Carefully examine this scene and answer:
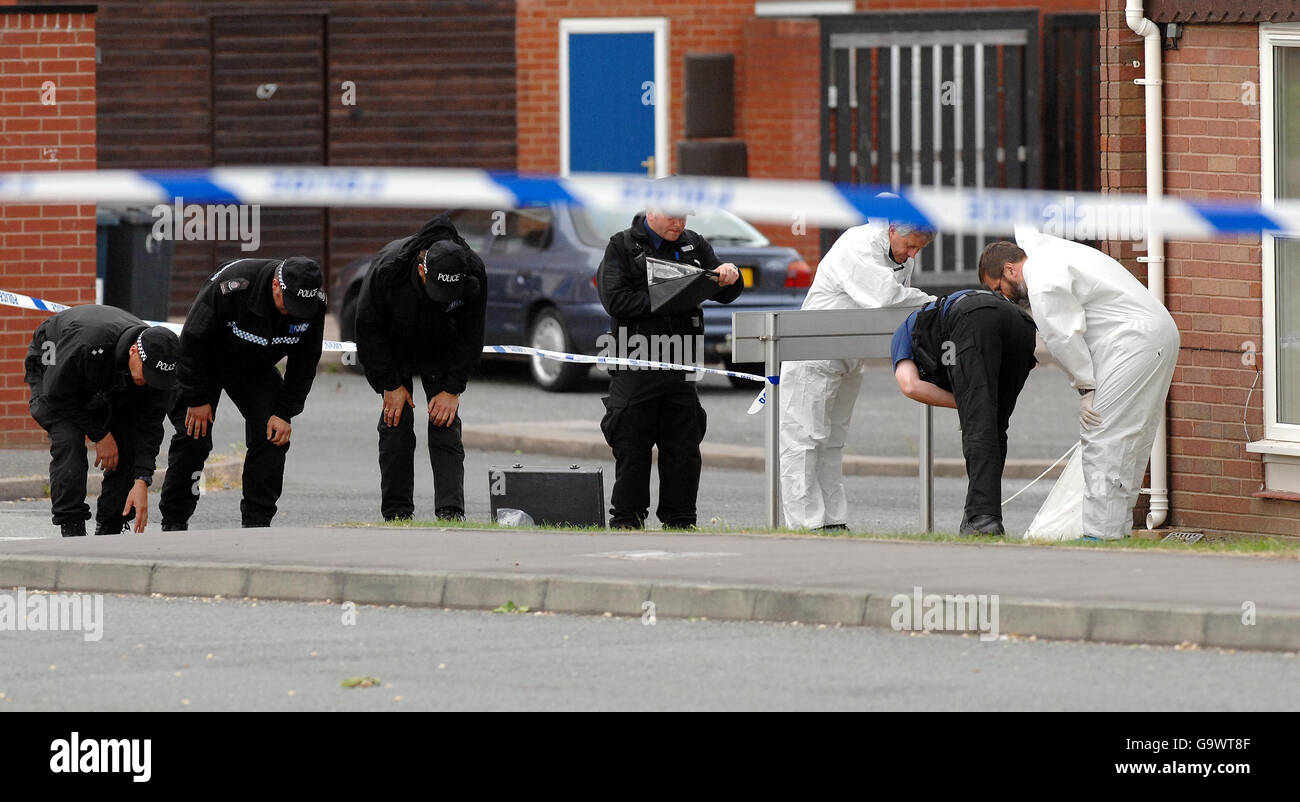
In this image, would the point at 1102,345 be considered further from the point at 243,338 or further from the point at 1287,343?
the point at 243,338

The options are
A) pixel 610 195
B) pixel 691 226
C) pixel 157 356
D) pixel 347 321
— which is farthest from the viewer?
pixel 347 321

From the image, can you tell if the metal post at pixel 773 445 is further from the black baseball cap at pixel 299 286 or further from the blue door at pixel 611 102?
the blue door at pixel 611 102

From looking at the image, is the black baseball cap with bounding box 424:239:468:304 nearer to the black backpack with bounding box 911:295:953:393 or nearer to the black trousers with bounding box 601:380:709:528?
the black trousers with bounding box 601:380:709:528

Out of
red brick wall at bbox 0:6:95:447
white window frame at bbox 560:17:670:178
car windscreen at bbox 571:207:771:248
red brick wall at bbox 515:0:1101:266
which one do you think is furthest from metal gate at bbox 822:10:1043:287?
red brick wall at bbox 0:6:95:447

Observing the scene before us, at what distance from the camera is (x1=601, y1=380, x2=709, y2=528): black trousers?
1118cm

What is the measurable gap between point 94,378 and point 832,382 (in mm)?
3551

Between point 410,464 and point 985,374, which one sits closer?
point 985,374

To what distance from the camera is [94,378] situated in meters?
10.9

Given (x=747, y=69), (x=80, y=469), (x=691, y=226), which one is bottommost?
(x=80, y=469)

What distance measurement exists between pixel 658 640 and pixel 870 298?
131 inches

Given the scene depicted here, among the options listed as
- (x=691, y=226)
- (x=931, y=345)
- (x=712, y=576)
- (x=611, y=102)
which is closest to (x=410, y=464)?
(x=931, y=345)

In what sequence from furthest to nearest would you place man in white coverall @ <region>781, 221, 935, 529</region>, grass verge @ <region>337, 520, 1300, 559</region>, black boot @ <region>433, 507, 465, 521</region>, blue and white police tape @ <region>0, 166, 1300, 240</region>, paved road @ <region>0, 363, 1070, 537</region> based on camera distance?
paved road @ <region>0, 363, 1070, 537</region> → black boot @ <region>433, 507, 465, 521</region> → man in white coverall @ <region>781, 221, 935, 529</region> → grass verge @ <region>337, 520, 1300, 559</region> → blue and white police tape @ <region>0, 166, 1300, 240</region>

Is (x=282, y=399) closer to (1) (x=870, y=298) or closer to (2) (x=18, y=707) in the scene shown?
(1) (x=870, y=298)

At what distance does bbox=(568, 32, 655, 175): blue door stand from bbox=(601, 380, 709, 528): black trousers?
14.0m
